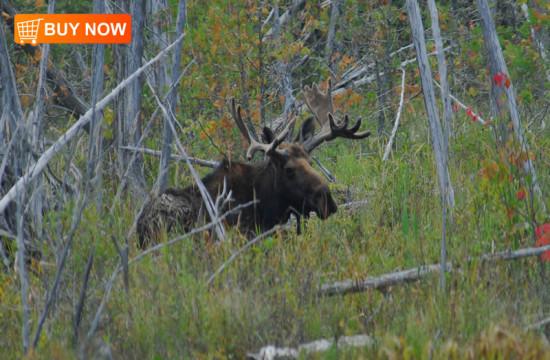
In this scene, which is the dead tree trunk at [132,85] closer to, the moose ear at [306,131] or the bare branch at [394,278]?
the moose ear at [306,131]

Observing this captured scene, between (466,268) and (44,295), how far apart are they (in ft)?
8.99

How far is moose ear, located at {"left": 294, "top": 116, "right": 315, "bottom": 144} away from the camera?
24.8ft

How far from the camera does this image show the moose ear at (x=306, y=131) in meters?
7.57

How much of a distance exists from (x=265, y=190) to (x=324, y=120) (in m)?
1.24

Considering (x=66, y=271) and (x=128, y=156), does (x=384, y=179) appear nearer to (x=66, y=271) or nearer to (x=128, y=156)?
(x=128, y=156)

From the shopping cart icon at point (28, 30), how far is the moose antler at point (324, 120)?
3.05 meters

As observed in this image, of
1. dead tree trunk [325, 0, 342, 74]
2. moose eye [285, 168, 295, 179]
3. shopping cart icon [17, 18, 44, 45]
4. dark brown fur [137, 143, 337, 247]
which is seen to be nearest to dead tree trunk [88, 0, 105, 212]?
dark brown fur [137, 143, 337, 247]

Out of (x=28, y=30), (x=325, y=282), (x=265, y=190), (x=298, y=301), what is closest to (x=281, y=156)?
(x=265, y=190)

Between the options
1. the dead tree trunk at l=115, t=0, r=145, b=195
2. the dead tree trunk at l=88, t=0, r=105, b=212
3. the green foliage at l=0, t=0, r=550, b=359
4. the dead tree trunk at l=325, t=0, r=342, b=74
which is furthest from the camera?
the dead tree trunk at l=325, t=0, r=342, b=74

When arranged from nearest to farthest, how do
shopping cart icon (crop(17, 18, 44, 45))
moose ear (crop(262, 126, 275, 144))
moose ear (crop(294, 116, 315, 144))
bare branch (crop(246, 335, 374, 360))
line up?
bare branch (crop(246, 335, 374, 360))
moose ear (crop(262, 126, 275, 144))
moose ear (crop(294, 116, 315, 144))
shopping cart icon (crop(17, 18, 44, 45))

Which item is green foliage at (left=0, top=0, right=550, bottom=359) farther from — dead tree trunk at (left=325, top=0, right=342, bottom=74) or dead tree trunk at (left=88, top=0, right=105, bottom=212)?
dead tree trunk at (left=325, top=0, right=342, bottom=74)

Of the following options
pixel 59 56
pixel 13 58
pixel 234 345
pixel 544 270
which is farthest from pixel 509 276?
pixel 59 56

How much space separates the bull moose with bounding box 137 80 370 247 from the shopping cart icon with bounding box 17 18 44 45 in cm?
244

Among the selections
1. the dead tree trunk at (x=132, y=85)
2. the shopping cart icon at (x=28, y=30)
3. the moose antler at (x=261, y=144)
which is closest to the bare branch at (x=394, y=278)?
the moose antler at (x=261, y=144)
